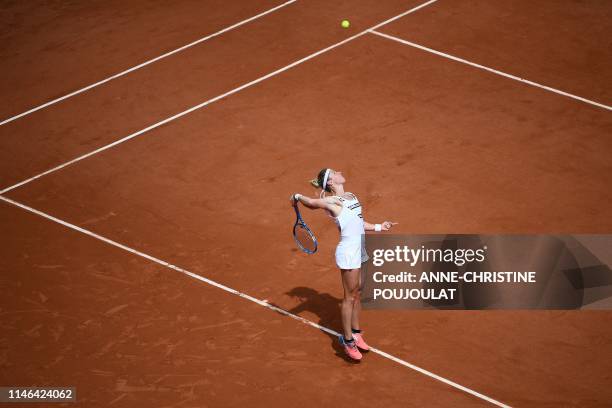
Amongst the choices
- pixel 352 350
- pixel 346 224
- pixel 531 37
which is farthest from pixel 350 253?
pixel 531 37

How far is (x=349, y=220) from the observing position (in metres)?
10.3

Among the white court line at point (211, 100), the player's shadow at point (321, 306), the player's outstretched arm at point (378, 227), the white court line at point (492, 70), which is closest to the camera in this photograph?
the player's outstretched arm at point (378, 227)

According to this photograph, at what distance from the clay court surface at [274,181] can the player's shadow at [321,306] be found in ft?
0.12

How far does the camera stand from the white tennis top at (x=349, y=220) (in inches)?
407

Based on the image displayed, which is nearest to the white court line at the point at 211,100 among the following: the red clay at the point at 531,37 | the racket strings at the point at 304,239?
the red clay at the point at 531,37

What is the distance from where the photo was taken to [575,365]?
10602 mm

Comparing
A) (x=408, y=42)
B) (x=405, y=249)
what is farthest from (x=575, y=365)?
(x=408, y=42)

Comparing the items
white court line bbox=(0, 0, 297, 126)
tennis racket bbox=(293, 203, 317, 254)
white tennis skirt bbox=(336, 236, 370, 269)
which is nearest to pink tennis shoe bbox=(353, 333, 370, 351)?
white tennis skirt bbox=(336, 236, 370, 269)

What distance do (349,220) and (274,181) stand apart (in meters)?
4.09

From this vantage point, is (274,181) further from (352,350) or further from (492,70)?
(492,70)

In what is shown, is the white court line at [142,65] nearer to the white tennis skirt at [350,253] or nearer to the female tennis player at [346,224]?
the female tennis player at [346,224]

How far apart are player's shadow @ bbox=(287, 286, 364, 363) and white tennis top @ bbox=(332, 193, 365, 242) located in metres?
1.52

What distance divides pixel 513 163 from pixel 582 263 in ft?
8.27

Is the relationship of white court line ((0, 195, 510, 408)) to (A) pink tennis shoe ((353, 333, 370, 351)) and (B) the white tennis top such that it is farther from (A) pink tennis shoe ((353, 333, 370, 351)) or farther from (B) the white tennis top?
(B) the white tennis top
